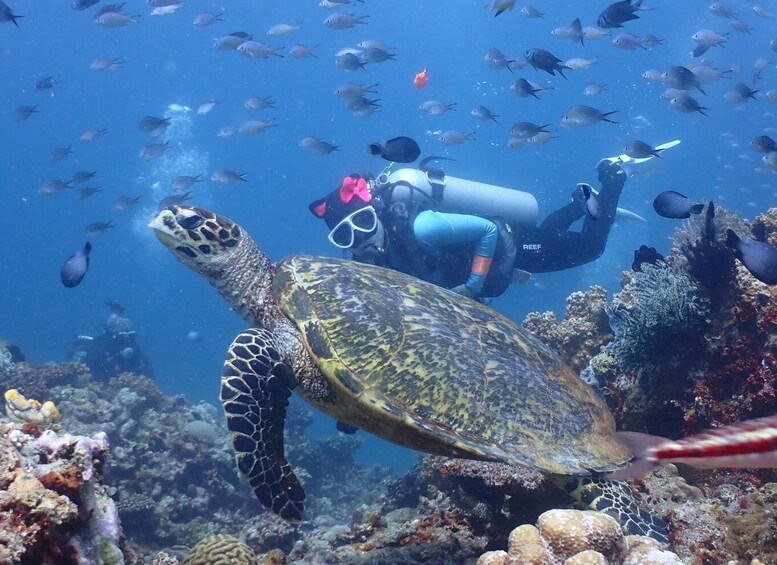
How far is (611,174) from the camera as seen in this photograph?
1003 cm

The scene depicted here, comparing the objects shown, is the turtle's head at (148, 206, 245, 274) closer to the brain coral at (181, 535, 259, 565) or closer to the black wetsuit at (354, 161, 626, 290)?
the brain coral at (181, 535, 259, 565)

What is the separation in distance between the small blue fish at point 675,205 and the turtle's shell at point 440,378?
205cm

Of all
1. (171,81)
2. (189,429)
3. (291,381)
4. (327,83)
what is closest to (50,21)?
(171,81)

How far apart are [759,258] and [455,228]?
3877mm

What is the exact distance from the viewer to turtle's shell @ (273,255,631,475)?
3467 mm

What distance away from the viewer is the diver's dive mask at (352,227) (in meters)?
6.23

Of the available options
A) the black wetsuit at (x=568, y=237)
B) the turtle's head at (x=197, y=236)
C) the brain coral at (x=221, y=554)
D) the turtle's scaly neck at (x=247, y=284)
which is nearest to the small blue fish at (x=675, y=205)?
the turtle's scaly neck at (x=247, y=284)

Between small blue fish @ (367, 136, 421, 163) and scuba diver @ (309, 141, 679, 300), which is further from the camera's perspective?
small blue fish @ (367, 136, 421, 163)

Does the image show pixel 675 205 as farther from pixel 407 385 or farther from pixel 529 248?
pixel 529 248

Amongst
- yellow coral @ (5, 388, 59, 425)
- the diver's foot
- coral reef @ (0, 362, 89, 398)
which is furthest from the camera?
coral reef @ (0, 362, 89, 398)

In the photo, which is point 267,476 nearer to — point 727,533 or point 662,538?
point 662,538

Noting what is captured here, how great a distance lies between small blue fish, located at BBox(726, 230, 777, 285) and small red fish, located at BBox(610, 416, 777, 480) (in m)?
3.00

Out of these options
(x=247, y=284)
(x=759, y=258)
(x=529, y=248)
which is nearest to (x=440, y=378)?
(x=247, y=284)

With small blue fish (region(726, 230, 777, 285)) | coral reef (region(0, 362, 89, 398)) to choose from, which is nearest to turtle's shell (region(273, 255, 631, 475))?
small blue fish (region(726, 230, 777, 285))
